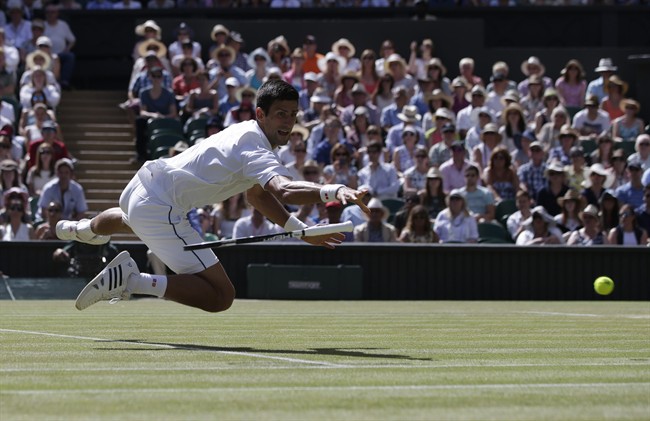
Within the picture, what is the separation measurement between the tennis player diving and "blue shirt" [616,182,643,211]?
480 inches

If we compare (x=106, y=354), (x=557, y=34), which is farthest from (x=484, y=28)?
(x=106, y=354)

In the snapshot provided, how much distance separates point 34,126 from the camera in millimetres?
22641

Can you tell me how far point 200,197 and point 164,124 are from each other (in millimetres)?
13781

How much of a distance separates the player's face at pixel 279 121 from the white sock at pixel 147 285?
4.22 ft

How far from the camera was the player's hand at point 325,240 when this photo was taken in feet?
30.6

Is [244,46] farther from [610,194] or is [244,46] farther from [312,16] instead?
[610,194]

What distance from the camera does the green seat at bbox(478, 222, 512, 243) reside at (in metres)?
20.5

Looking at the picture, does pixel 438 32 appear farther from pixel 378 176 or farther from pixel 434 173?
pixel 434 173

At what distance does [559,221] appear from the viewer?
2078 centimetres

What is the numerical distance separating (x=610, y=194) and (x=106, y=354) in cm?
1295

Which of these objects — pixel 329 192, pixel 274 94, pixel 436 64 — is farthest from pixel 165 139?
pixel 329 192

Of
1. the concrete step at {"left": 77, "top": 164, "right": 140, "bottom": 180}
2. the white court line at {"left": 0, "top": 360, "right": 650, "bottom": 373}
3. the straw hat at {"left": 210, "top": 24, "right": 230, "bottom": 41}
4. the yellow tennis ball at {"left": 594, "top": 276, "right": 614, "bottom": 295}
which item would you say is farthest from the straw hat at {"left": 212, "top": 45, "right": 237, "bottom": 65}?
the white court line at {"left": 0, "top": 360, "right": 650, "bottom": 373}

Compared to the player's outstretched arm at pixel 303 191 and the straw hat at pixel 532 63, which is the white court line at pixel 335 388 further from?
the straw hat at pixel 532 63

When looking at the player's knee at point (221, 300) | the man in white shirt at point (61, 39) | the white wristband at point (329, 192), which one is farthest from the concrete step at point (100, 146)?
the white wristband at point (329, 192)
